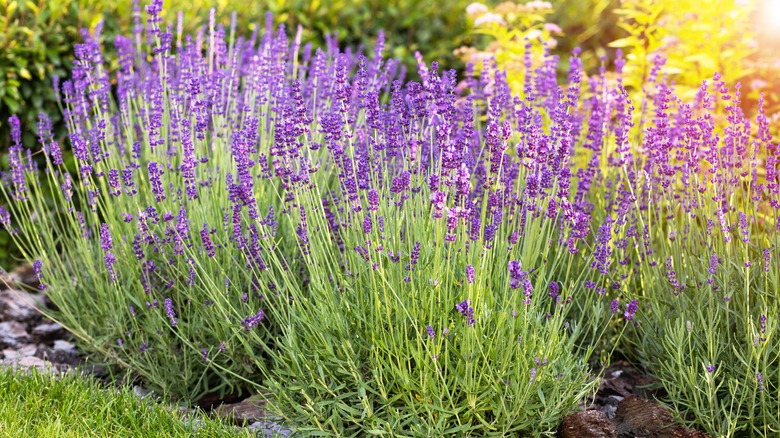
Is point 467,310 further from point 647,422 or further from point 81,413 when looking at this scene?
point 81,413

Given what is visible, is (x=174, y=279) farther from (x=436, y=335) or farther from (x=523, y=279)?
(x=523, y=279)

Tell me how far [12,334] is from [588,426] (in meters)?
3.13

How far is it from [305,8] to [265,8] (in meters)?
0.32

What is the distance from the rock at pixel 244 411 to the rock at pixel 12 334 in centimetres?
150

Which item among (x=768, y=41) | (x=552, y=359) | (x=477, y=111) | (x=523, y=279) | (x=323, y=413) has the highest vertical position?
(x=768, y=41)

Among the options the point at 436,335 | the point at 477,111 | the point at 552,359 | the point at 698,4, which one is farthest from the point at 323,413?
the point at 698,4

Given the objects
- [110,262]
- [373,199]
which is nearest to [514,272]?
[373,199]

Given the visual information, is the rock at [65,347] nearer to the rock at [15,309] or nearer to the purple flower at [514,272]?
the rock at [15,309]

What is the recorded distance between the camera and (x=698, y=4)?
5.27m

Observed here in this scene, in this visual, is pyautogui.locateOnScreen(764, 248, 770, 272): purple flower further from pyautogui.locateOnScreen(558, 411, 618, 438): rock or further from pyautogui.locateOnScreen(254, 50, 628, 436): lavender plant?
pyautogui.locateOnScreen(558, 411, 618, 438): rock

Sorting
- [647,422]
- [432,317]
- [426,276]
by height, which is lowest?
[647,422]

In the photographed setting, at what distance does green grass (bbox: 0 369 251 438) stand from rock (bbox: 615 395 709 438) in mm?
1409

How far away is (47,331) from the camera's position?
4.46 metres

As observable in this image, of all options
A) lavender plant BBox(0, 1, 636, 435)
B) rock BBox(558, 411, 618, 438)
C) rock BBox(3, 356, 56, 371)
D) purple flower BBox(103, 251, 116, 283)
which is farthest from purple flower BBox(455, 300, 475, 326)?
rock BBox(3, 356, 56, 371)
